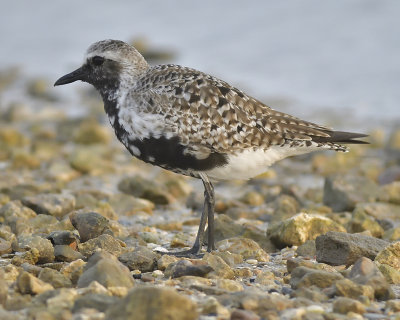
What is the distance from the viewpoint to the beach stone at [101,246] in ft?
22.1

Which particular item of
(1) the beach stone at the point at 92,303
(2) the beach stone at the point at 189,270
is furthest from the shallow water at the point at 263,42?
(1) the beach stone at the point at 92,303

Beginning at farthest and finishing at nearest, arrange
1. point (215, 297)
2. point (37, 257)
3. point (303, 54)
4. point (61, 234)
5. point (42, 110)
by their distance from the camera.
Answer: point (303, 54)
point (42, 110)
point (61, 234)
point (37, 257)
point (215, 297)

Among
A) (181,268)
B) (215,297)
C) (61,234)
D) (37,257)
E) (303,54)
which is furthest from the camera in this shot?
(303,54)

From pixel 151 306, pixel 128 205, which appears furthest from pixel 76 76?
pixel 151 306

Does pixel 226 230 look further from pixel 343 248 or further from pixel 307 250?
pixel 343 248

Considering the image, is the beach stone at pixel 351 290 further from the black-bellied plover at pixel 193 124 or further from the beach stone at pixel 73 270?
the black-bellied plover at pixel 193 124

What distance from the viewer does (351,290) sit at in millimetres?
5461

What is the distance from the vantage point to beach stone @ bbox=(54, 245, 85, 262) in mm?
6504

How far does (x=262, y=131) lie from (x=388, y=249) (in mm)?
1976

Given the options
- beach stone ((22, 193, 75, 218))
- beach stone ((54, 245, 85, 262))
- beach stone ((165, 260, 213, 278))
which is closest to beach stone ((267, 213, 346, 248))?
beach stone ((165, 260, 213, 278))

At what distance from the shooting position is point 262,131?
7762mm

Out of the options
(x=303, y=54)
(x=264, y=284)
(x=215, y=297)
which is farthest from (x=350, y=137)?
(x=303, y=54)

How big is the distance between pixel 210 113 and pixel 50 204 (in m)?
2.68

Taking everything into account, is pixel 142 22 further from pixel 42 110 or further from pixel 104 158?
pixel 104 158
